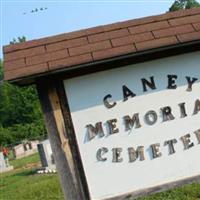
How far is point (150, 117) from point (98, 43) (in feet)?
3.37

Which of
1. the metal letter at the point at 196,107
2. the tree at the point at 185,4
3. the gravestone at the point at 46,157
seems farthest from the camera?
the tree at the point at 185,4

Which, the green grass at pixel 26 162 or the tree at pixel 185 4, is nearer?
the green grass at pixel 26 162

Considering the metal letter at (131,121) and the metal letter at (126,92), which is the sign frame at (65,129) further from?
the metal letter at (131,121)

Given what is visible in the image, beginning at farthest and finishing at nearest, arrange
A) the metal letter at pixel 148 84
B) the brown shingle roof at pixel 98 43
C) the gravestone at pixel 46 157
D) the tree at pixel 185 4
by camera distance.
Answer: the tree at pixel 185 4 → the gravestone at pixel 46 157 → the metal letter at pixel 148 84 → the brown shingle roof at pixel 98 43

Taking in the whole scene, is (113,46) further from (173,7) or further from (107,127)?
(173,7)

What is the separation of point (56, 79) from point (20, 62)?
0.44 meters

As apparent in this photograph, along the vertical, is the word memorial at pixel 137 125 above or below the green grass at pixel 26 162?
below

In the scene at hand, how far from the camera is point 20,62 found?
5.55 m

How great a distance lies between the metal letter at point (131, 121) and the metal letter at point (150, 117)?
98mm

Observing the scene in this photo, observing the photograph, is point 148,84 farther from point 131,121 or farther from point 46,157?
point 46,157

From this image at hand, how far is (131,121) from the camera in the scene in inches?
222

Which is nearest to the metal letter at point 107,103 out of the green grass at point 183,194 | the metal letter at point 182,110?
the metal letter at point 182,110

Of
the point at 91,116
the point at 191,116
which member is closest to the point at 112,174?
the point at 91,116

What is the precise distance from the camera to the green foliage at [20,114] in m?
53.3
